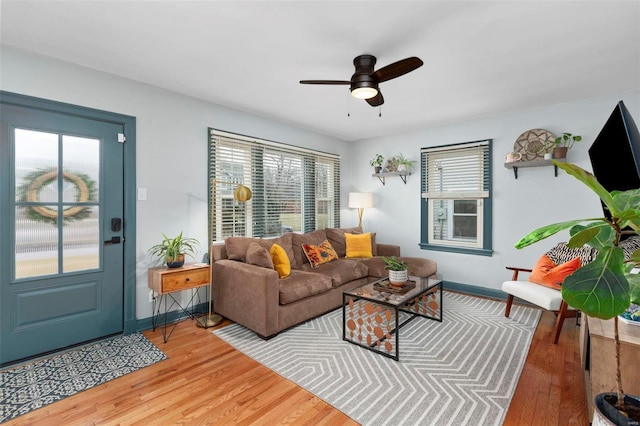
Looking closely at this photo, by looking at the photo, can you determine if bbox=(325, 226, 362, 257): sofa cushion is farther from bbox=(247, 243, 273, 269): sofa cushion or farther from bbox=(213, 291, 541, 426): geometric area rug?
bbox=(247, 243, 273, 269): sofa cushion

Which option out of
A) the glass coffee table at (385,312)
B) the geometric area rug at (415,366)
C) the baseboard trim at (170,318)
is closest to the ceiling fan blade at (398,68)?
the glass coffee table at (385,312)

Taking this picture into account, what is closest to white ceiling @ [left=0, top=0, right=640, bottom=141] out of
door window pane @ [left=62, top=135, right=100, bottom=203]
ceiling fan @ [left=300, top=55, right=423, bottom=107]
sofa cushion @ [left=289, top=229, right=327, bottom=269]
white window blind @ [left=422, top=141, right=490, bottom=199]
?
ceiling fan @ [left=300, top=55, right=423, bottom=107]

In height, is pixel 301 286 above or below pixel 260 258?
below

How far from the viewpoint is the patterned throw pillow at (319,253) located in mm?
3924

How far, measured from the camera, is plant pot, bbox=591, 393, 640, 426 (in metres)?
1.05

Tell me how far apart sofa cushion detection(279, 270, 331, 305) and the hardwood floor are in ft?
2.19

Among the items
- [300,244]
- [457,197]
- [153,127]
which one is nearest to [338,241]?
[300,244]

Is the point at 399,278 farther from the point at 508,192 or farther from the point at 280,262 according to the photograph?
the point at 508,192

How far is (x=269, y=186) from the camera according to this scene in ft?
13.9

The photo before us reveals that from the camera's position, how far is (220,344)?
2711 millimetres

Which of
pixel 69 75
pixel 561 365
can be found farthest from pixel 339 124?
pixel 561 365

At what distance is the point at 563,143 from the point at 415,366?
11.0 ft

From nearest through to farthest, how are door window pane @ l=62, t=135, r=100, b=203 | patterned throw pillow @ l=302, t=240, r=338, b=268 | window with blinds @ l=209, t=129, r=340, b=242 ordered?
door window pane @ l=62, t=135, r=100, b=203
window with blinds @ l=209, t=129, r=340, b=242
patterned throw pillow @ l=302, t=240, r=338, b=268

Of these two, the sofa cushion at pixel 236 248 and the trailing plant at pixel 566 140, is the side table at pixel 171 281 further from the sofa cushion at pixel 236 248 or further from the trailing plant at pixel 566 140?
the trailing plant at pixel 566 140
